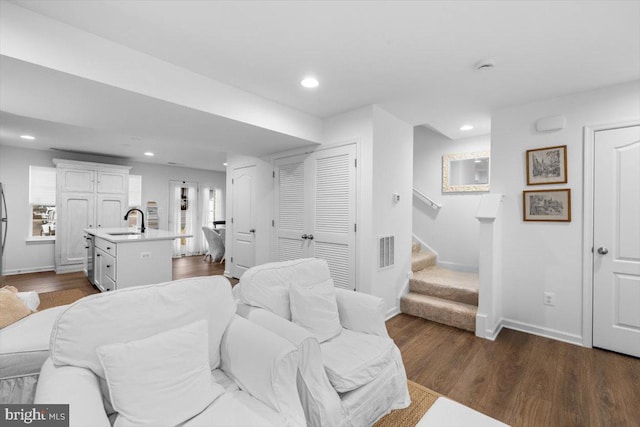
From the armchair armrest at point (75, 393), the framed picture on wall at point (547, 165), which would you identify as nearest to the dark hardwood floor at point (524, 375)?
the framed picture on wall at point (547, 165)

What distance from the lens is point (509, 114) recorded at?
3.25m

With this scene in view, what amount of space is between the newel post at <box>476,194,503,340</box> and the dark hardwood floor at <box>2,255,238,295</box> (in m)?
3.70

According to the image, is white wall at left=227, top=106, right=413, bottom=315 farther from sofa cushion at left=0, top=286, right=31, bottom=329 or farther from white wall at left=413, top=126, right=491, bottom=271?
sofa cushion at left=0, top=286, right=31, bottom=329

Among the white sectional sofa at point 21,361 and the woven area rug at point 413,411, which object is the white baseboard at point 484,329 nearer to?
the woven area rug at point 413,411

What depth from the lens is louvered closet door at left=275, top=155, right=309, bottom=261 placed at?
3.93 meters

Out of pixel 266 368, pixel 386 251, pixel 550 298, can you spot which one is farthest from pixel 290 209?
pixel 550 298

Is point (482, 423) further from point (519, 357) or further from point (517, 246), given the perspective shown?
point (517, 246)

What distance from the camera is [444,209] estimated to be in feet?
15.8

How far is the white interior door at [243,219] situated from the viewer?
4.84m

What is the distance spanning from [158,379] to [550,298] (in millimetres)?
3547

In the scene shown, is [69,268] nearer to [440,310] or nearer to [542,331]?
[440,310]

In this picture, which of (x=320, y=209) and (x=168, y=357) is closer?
(x=168, y=357)

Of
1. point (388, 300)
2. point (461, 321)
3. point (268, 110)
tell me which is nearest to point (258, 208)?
point (268, 110)

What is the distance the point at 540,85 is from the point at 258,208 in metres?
3.80
